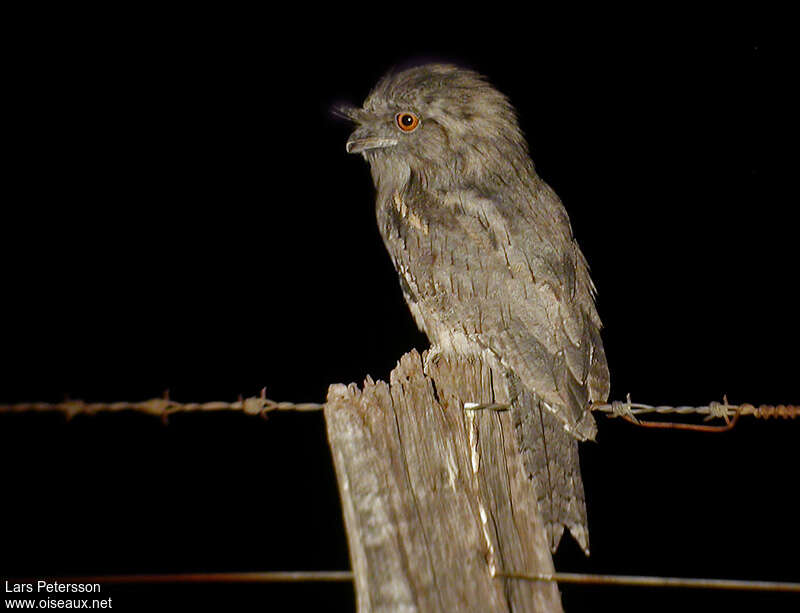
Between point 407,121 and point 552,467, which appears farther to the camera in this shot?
point 407,121

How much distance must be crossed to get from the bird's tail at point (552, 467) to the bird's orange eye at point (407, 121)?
1505mm

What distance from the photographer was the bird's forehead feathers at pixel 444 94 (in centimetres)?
334

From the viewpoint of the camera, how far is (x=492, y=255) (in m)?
2.90

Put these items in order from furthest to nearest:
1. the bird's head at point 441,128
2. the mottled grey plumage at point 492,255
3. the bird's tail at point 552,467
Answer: the bird's head at point 441,128 → the mottled grey plumage at point 492,255 → the bird's tail at point 552,467

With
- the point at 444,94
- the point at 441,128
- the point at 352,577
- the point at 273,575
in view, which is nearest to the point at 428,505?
the point at 352,577

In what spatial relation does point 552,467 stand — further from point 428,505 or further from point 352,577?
point 352,577

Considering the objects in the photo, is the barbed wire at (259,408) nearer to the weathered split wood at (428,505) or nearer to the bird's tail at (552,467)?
the weathered split wood at (428,505)

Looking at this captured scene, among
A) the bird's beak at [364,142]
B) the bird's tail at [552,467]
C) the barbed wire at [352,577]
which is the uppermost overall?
the bird's beak at [364,142]

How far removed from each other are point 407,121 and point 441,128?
19cm

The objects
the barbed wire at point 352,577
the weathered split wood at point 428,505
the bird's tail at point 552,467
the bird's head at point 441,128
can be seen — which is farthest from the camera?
the bird's head at point 441,128

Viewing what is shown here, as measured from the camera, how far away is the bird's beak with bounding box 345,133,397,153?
3361mm

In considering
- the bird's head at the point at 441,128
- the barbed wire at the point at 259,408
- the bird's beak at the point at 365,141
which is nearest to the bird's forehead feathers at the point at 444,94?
the bird's head at the point at 441,128

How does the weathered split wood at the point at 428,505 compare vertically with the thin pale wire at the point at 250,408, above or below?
below

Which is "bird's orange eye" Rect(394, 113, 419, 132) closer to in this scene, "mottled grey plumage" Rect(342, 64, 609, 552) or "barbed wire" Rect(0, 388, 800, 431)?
"mottled grey plumage" Rect(342, 64, 609, 552)
